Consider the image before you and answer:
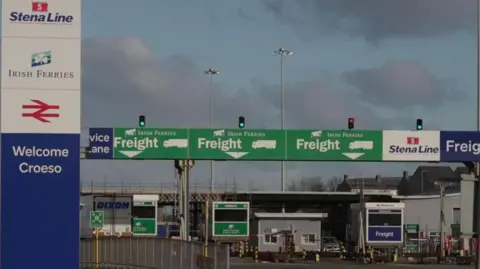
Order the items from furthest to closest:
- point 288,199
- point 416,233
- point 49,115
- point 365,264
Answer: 1. point 288,199
2. point 416,233
3. point 365,264
4. point 49,115

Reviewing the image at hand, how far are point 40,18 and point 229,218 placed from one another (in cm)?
3669

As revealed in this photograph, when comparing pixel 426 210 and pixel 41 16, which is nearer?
pixel 41 16

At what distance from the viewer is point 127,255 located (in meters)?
38.9

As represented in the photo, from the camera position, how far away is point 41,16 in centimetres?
1502

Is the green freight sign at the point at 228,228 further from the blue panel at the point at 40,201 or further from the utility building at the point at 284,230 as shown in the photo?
the blue panel at the point at 40,201

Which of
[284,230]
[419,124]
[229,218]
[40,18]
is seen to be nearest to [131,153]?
[229,218]

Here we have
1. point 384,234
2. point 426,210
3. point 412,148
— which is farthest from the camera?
point 426,210

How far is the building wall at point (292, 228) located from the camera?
61.6 m

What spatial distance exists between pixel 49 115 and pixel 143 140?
2512 centimetres

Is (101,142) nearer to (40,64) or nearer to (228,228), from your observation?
(228,228)

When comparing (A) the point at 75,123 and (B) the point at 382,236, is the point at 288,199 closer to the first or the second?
(B) the point at 382,236

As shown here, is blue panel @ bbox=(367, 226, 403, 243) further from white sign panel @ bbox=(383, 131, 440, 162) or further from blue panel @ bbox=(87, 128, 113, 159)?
blue panel @ bbox=(87, 128, 113, 159)

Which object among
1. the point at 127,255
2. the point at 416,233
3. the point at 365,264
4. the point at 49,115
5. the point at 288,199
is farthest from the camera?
the point at 288,199

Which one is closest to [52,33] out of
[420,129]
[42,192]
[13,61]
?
[13,61]
